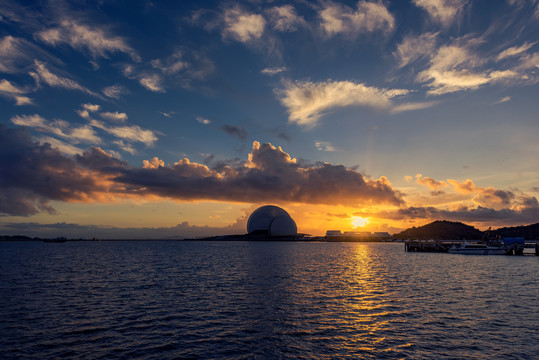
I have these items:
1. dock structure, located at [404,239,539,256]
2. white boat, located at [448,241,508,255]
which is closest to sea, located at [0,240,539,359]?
white boat, located at [448,241,508,255]

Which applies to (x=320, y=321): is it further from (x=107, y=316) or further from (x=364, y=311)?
(x=107, y=316)

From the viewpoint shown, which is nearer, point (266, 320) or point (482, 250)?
point (266, 320)

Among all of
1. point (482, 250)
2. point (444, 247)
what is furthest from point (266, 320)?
point (444, 247)

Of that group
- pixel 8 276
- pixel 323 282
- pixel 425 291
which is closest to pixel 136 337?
pixel 323 282

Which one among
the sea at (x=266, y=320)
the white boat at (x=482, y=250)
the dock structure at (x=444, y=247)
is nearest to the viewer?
the sea at (x=266, y=320)

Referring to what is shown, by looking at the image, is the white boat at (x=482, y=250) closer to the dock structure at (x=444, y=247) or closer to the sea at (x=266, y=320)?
the dock structure at (x=444, y=247)

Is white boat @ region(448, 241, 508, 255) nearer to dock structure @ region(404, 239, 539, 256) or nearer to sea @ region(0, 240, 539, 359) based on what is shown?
dock structure @ region(404, 239, 539, 256)

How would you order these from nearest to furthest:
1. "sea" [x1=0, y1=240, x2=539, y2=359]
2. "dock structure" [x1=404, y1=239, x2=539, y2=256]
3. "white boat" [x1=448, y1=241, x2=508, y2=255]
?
"sea" [x1=0, y1=240, x2=539, y2=359] → "dock structure" [x1=404, y1=239, x2=539, y2=256] → "white boat" [x1=448, y1=241, x2=508, y2=255]

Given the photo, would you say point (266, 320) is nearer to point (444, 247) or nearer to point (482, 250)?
point (482, 250)

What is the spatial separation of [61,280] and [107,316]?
25.7 meters

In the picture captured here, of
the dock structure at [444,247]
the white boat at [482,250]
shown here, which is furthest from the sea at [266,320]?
the dock structure at [444,247]

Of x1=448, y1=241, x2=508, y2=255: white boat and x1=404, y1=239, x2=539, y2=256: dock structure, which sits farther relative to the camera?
x1=448, y1=241, x2=508, y2=255: white boat

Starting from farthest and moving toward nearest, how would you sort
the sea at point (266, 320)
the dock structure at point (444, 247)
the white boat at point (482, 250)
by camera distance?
the white boat at point (482, 250), the dock structure at point (444, 247), the sea at point (266, 320)

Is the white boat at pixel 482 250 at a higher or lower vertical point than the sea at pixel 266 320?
higher
